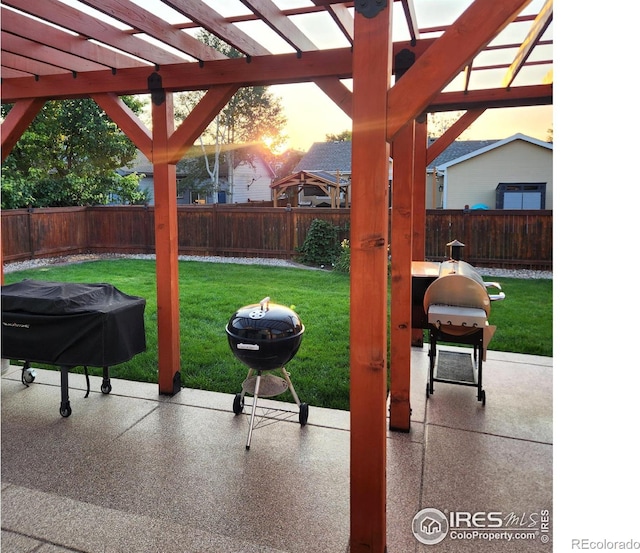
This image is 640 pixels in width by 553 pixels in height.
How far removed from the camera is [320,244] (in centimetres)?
1205

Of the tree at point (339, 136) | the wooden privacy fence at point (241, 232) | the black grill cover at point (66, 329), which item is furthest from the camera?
the tree at point (339, 136)

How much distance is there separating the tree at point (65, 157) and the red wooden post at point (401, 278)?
1150 centimetres

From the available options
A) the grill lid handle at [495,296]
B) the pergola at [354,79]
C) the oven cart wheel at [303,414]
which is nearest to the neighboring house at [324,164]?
the grill lid handle at [495,296]

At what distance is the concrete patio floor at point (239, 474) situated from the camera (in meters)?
2.41

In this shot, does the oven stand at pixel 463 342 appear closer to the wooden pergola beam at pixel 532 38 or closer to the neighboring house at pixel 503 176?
→ the wooden pergola beam at pixel 532 38

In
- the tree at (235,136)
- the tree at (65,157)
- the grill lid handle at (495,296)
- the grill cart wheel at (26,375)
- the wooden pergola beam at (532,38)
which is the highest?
the tree at (235,136)

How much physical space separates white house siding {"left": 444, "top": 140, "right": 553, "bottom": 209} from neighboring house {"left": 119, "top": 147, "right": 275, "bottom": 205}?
11.9 metres

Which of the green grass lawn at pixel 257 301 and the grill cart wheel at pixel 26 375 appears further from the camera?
the green grass lawn at pixel 257 301

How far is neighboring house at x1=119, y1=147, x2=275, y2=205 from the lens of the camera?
25844 millimetres

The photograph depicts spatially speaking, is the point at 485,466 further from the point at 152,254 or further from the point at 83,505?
the point at 152,254

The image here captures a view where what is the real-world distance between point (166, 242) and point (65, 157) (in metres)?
11.8

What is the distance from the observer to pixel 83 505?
264 centimetres

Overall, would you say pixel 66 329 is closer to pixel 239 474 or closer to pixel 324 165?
pixel 239 474

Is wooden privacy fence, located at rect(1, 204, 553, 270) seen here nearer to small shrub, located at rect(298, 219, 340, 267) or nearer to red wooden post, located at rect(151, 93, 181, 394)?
small shrub, located at rect(298, 219, 340, 267)
